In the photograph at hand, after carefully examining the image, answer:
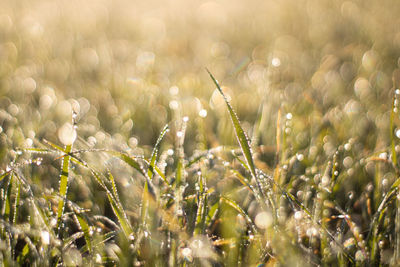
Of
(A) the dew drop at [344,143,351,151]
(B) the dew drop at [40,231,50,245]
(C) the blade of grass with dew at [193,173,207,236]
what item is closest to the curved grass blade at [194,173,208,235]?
(C) the blade of grass with dew at [193,173,207,236]

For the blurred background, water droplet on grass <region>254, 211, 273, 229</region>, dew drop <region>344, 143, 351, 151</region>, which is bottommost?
water droplet on grass <region>254, 211, 273, 229</region>

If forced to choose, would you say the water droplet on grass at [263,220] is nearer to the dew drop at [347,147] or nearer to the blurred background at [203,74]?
the blurred background at [203,74]

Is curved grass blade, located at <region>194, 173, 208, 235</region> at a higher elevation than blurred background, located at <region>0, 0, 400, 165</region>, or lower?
lower

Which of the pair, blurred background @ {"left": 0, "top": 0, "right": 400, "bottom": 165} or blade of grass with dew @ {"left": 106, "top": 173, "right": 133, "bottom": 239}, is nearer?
blade of grass with dew @ {"left": 106, "top": 173, "right": 133, "bottom": 239}

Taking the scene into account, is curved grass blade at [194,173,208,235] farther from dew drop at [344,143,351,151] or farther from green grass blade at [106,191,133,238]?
dew drop at [344,143,351,151]

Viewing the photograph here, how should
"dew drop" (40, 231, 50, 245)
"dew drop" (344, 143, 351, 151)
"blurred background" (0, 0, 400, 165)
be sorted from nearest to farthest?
"dew drop" (40, 231, 50, 245)
"dew drop" (344, 143, 351, 151)
"blurred background" (0, 0, 400, 165)

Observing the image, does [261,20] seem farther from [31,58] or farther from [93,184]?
[93,184]
